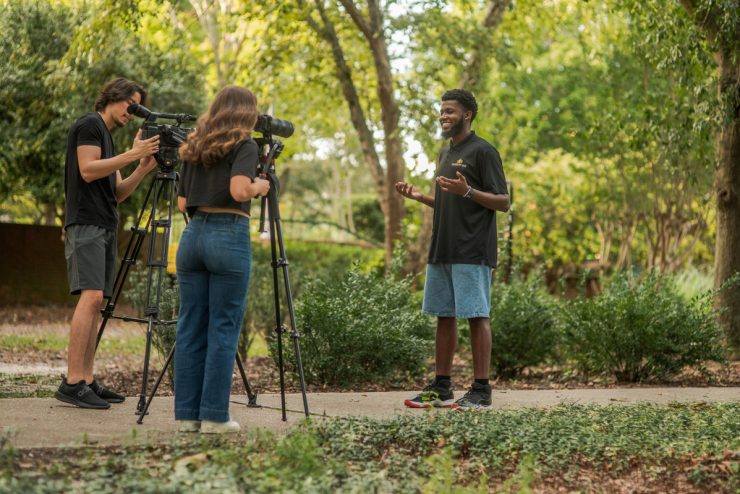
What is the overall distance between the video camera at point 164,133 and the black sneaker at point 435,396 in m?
2.18

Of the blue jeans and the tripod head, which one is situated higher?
the tripod head

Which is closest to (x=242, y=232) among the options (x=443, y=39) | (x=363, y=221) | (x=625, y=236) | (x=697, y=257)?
(x=443, y=39)

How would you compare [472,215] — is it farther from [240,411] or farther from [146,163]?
[146,163]

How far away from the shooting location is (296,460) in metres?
4.27

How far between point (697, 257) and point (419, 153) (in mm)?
13411

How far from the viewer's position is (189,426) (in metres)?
5.07

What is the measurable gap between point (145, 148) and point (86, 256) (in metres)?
0.79

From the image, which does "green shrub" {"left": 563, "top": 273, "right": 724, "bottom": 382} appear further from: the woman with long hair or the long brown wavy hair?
the long brown wavy hair

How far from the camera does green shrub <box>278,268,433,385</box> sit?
7762 millimetres

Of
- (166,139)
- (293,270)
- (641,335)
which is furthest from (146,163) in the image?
(293,270)

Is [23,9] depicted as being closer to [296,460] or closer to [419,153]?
[419,153]

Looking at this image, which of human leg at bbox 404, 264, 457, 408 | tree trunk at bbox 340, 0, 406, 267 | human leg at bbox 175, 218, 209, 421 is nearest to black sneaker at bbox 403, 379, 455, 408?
human leg at bbox 404, 264, 457, 408

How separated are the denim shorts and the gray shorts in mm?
2090

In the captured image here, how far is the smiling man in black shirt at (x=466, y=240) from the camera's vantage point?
6363 millimetres
